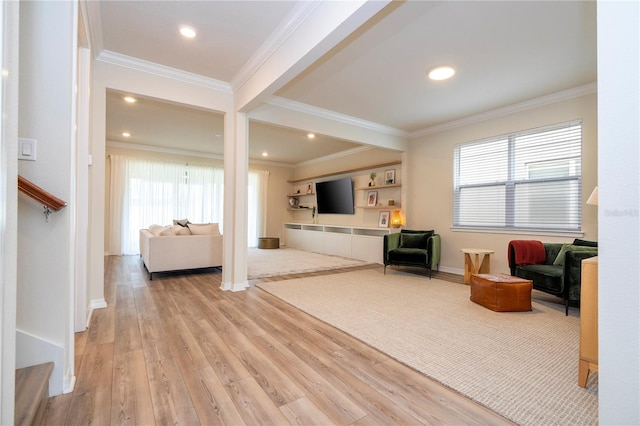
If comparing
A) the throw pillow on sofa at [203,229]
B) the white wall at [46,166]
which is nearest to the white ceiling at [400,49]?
the white wall at [46,166]

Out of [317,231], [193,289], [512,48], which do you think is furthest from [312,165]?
[512,48]

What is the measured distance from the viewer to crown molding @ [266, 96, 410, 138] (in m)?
4.09

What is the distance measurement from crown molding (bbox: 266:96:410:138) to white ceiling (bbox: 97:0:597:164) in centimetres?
11

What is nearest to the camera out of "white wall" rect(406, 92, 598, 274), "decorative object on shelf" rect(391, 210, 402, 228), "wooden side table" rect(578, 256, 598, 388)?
"wooden side table" rect(578, 256, 598, 388)

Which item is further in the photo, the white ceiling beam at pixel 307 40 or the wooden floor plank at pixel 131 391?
the white ceiling beam at pixel 307 40

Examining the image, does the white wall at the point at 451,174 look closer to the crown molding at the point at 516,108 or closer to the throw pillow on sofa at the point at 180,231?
the crown molding at the point at 516,108

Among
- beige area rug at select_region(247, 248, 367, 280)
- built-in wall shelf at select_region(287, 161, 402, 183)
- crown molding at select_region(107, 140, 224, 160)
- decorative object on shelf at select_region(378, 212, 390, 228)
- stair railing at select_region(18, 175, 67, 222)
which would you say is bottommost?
beige area rug at select_region(247, 248, 367, 280)

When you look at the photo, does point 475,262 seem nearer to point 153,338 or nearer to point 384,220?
point 384,220

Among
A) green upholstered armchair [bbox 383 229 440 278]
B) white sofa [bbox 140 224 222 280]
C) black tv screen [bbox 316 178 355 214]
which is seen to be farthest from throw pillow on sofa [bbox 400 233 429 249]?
white sofa [bbox 140 224 222 280]

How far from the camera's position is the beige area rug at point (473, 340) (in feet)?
5.16

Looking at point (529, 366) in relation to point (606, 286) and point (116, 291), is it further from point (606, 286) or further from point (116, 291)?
point (116, 291)

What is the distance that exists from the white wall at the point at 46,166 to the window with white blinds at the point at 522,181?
4.95 metres

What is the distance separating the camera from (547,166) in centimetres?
393

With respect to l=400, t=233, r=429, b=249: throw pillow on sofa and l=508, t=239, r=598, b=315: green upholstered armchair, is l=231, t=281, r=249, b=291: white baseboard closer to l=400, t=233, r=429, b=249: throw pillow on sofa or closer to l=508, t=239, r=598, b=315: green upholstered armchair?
l=400, t=233, r=429, b=249: throw pillow on sofa
